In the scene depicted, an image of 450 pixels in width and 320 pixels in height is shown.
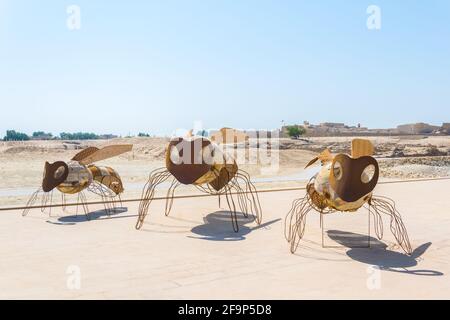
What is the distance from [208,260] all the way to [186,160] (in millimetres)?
2811

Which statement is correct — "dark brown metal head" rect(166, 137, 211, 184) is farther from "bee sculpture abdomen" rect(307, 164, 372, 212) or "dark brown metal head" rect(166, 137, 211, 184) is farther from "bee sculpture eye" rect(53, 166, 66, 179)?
"bee sculpture eye" rect(53, 166, 66, 179)

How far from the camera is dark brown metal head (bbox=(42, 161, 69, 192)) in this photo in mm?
10930

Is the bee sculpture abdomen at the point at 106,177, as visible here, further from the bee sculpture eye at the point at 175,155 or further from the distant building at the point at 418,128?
the distant building at the point at 418,128

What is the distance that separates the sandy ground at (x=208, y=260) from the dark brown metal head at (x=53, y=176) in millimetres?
875

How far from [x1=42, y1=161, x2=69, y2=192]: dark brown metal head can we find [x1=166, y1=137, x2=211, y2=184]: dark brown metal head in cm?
323

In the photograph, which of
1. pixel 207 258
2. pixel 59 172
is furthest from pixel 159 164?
pixel 207 258

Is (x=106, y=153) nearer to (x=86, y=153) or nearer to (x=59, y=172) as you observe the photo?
(x=86, y=153)

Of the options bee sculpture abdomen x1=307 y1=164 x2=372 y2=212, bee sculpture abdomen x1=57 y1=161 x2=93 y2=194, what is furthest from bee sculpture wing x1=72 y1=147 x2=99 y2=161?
bee sculpture abdomen x1=307 y1=164 x2=372 y2=212

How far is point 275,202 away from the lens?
1464 centimetres

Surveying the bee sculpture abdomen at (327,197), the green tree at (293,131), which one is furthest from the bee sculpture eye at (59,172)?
the green tree at (293,131)

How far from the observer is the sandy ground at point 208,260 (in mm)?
5691

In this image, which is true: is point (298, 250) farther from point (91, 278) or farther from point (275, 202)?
point (275, 202)
